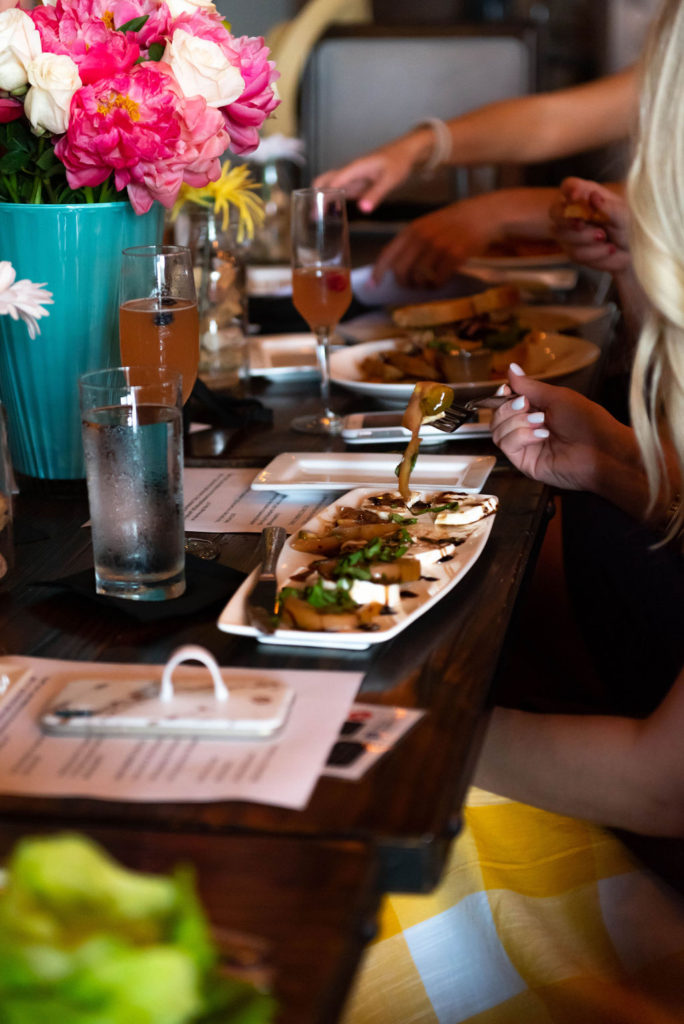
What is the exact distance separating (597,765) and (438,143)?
69.4 inches

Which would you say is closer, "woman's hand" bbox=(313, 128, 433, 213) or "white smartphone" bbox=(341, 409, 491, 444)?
"white smartphone" bbox=(341, 409, 491, 444)

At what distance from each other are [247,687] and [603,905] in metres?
0.48

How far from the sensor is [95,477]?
945 mm

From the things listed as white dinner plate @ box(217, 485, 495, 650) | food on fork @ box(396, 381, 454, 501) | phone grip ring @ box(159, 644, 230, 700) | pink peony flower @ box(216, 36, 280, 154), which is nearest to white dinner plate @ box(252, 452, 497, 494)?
food on fork @ box(396, 381, 454, 501)

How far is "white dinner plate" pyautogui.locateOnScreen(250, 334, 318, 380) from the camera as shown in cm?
174

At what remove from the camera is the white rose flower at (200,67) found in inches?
43.0

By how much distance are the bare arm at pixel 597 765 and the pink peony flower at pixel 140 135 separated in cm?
65

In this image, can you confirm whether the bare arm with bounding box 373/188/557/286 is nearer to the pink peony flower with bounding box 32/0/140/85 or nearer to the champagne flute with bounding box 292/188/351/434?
the champagne flute with bounding box 292/188/351/434

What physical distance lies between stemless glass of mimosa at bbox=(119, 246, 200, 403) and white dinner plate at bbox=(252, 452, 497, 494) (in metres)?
0.17

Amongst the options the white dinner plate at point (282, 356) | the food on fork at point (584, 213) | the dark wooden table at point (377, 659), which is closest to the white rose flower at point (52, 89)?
the dark wooden table at point (377, 659)

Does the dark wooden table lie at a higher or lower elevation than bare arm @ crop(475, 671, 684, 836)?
higher

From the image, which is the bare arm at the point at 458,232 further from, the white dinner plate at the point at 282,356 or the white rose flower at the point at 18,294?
the white rose flower at the point at 18,294

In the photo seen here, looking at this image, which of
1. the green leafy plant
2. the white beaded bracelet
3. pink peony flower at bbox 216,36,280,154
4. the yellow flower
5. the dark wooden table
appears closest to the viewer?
the green leafy plant

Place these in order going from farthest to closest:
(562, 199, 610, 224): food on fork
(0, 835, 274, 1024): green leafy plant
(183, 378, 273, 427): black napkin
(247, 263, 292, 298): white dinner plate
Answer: (247, 263, 292, 298): white dinner plate < (562, 199, 610, 224): food on fork < (183, 378, 273, 427): black napkin < (0, 835, 274, 1024): green leafy plant
